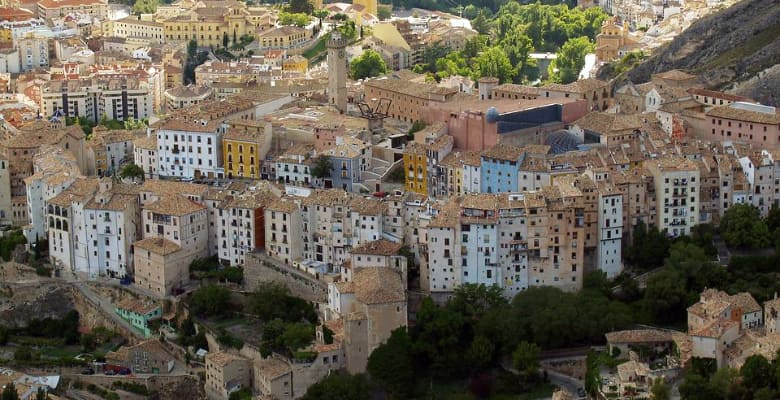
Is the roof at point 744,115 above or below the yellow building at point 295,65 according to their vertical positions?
above

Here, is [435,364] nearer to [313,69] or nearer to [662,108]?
[662,108]

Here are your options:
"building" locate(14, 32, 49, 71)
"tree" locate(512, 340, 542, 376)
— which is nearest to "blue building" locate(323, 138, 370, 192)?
"tree" locate(512, 340, 542, 376)

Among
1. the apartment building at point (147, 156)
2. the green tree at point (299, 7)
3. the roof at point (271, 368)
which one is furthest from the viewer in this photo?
the green tree at point (299, 7)

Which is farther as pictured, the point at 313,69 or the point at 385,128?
the point at 313,69

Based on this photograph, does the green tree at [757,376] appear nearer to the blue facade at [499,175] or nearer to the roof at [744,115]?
the blue facade at [499,175]

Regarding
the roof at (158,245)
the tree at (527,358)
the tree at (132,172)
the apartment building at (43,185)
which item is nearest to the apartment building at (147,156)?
the tree at (132,172)

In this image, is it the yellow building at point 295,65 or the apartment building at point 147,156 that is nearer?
the apartment building at point 147,156

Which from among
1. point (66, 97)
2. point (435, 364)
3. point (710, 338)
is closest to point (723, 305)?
point (710, 338)

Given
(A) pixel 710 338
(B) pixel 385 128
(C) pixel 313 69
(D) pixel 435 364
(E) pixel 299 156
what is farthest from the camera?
(C) pixel 313 69
